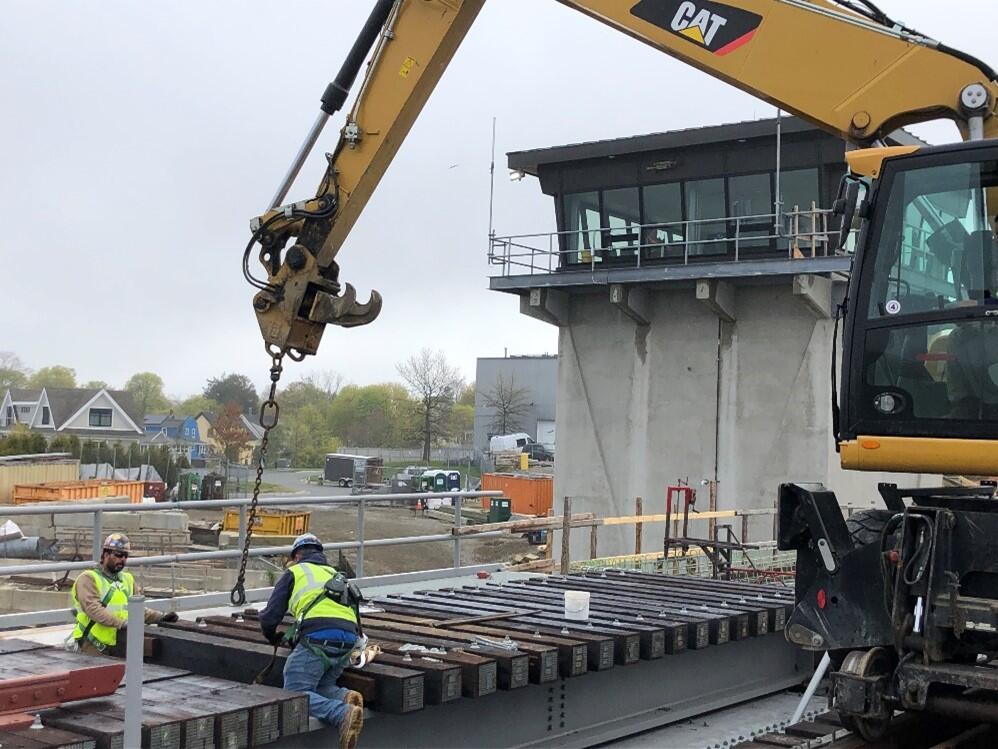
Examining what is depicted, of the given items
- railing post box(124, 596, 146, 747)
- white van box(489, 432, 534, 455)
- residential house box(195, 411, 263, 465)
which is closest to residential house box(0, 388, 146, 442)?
residential house box(195, 411, 263, 465)

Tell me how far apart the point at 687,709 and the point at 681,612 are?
83 centimetres

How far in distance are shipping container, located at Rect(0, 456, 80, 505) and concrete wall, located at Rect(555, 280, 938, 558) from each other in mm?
24836

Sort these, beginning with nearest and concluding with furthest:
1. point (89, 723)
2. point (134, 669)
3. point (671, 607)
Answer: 1. point (134, 669)
2. point (89, 723)
3. point (671, 607)

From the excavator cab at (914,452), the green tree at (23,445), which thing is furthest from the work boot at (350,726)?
the green tree at (23,445)

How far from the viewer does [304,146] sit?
28.0ft

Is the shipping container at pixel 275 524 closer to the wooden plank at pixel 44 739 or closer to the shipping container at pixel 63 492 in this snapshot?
the shipping container at pixel 63 492

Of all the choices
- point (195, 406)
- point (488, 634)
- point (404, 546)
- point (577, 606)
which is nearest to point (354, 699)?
point (488, 634)

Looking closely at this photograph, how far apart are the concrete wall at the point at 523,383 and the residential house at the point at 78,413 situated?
113ft

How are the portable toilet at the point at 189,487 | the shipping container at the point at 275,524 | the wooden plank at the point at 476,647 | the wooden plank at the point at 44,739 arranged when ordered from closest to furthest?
the wooden plank at the point at 44,739 < the wooden plank at the point at 476,647 < the shipping container at the point at 275,524 < the portable toilet at the point at 189,487

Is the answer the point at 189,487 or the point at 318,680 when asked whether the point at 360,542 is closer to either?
the point at 318,680

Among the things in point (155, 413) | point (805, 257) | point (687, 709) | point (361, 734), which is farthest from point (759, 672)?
point (155, 413)

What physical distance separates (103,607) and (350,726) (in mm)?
2570

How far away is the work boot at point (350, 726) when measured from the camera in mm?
6316

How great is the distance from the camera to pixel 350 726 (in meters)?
6.32
